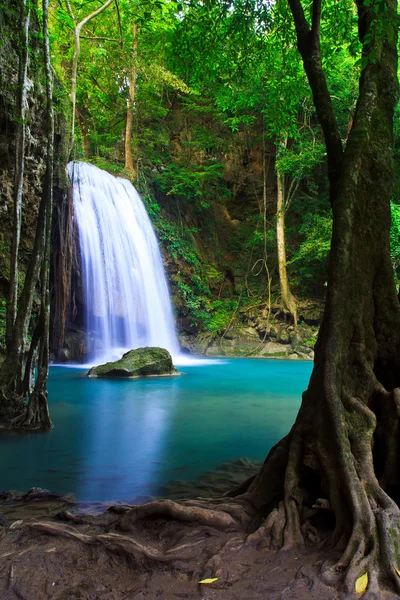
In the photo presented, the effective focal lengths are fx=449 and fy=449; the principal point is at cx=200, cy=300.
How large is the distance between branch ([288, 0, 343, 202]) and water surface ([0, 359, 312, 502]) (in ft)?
12.2

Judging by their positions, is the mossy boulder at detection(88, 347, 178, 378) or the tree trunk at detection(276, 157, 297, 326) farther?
the tree trunk at detection(276, 157, 297, 326)

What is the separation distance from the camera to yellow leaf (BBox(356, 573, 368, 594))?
2416 millimetres

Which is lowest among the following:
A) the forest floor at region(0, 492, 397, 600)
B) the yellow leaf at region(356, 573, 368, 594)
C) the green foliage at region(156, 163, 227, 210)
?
the forest floor at region(0, 492, 397, 600)

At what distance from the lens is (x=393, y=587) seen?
243 cm

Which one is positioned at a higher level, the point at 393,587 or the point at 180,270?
the point at 180,270

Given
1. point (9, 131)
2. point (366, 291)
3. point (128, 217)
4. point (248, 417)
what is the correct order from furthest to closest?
point (128, 217) < point (9, 131) < point (248, 417) < point (366, 291)

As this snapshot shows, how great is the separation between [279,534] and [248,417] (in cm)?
551

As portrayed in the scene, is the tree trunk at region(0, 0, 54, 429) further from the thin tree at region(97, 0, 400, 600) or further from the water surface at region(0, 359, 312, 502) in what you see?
the thin tree at region(97, 0, 400, 600)

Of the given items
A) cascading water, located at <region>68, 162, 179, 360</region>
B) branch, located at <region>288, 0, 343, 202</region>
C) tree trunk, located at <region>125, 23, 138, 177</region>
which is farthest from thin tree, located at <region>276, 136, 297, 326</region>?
branch, located at <region>288, 0, 343, 202</region>

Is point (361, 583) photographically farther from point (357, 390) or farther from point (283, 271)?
point (283, 271)

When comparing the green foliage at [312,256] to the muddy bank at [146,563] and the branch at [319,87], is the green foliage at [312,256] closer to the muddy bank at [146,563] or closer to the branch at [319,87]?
the branch at [319,87]

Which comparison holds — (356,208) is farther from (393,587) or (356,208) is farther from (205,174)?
(205,174)

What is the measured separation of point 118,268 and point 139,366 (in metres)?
5.84

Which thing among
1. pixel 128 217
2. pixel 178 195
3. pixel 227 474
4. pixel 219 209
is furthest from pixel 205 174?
pixel 227 474
